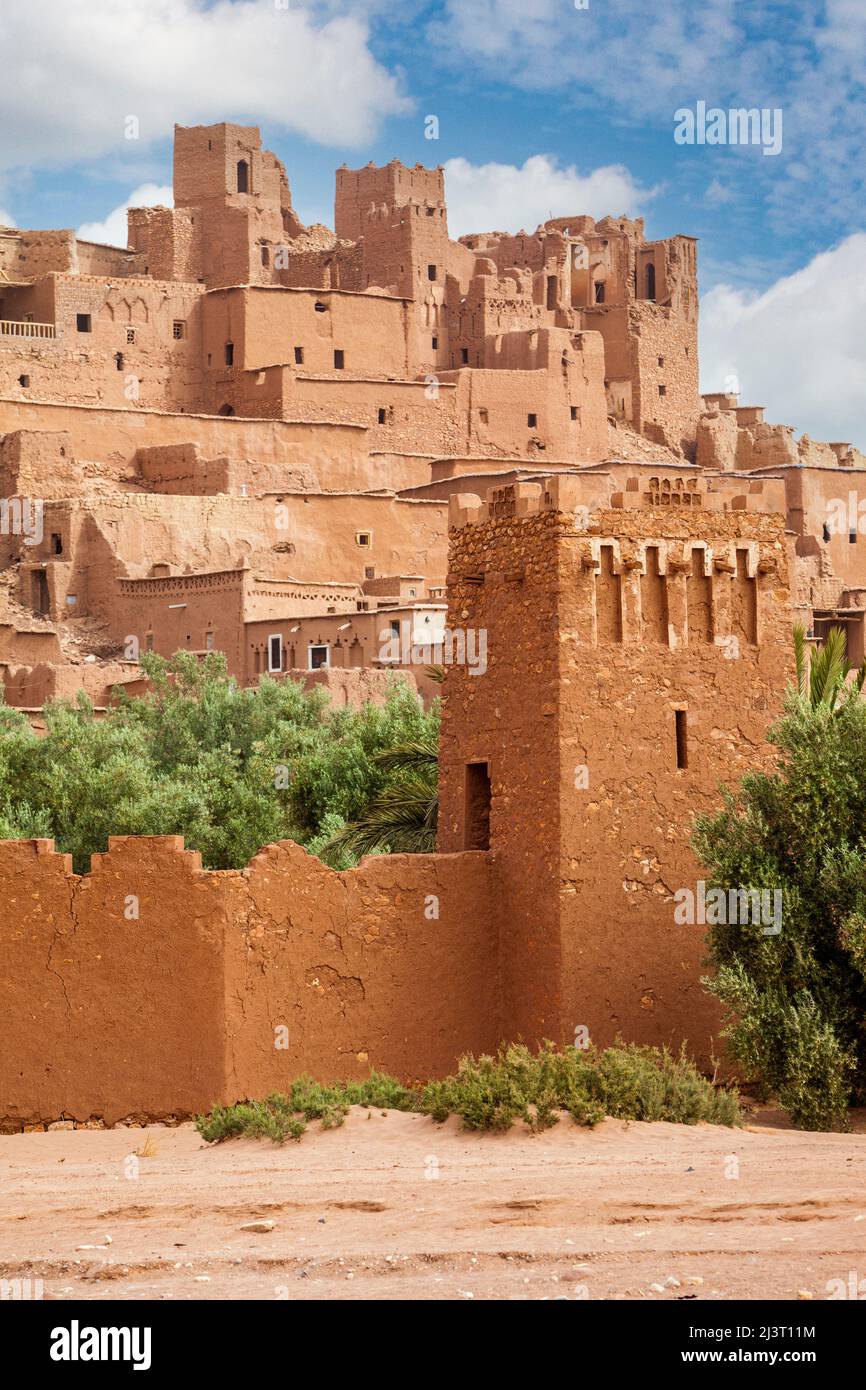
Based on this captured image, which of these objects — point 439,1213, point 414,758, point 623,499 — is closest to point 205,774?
point 414,758

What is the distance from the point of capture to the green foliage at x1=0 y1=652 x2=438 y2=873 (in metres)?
27.3

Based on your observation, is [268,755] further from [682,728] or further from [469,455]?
[469,455]

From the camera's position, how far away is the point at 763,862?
15898mm

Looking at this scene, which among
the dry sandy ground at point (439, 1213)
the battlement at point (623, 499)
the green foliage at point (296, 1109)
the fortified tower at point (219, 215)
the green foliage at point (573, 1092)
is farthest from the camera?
the fortified tower at point (219, 215)

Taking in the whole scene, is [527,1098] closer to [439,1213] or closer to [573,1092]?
[573,1092]

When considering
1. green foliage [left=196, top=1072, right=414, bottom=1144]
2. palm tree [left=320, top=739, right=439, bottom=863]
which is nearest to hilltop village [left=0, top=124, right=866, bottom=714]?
palm tree [left=320, top=739, right=439, bottom=863]

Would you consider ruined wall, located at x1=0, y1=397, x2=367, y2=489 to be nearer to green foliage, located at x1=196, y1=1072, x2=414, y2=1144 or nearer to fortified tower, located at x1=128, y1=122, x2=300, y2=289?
fortified tower, located at x1=128, y1=122, x2=300, y2=289

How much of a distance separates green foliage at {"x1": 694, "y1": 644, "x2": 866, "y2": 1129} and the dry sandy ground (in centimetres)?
66

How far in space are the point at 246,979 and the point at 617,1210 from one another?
3987 millimetres

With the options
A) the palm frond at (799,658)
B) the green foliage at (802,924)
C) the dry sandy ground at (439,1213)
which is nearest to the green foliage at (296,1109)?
the dry sandy ground at (439,1213)

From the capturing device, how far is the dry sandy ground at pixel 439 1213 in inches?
445

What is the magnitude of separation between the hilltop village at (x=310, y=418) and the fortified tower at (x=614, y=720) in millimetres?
23276

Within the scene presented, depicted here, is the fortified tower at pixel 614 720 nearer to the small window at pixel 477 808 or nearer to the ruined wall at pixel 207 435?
the small window at pixel 477 808

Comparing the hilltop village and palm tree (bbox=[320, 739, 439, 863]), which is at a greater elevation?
the hilltop village
